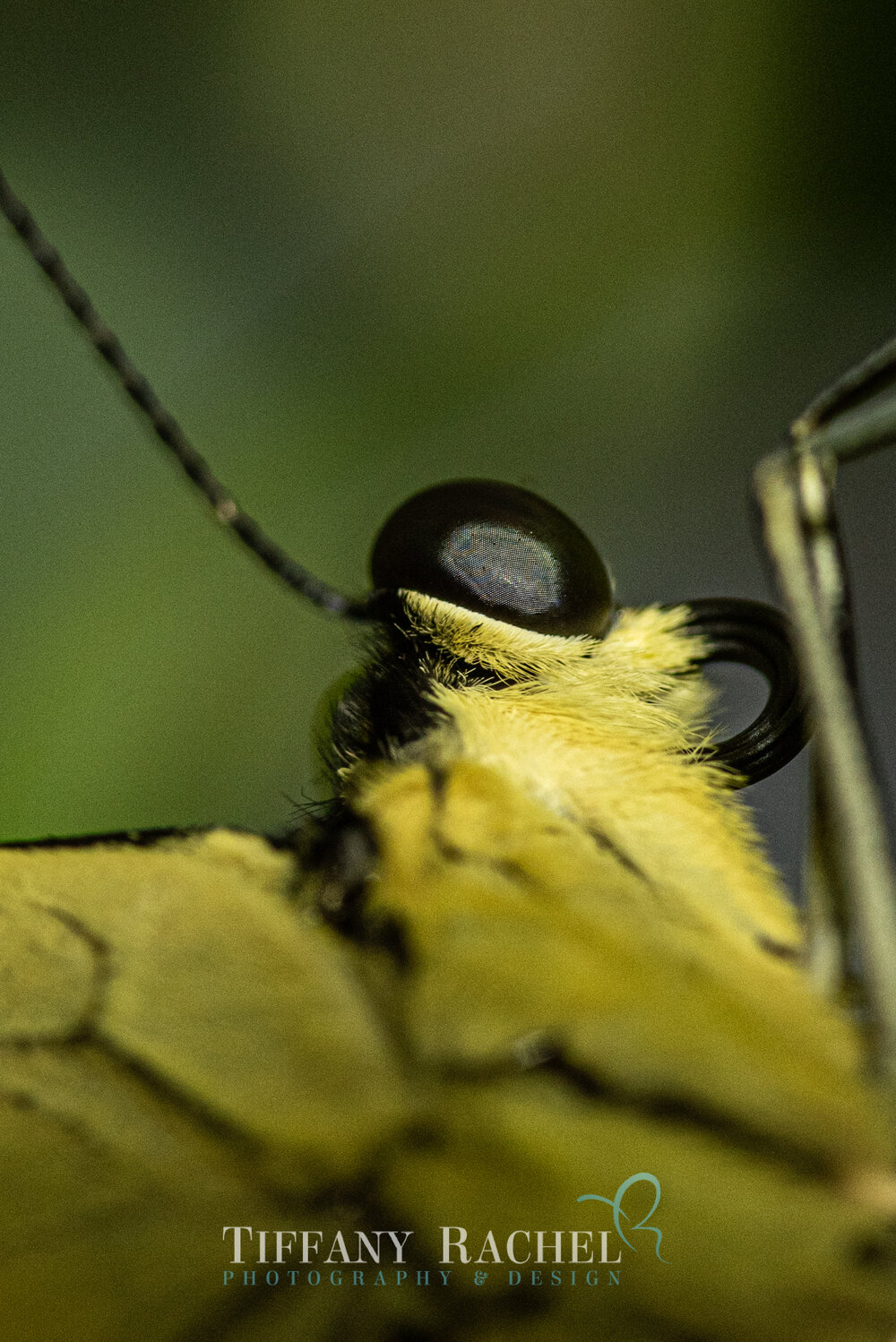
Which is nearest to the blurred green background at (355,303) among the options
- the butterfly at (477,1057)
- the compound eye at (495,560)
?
the compound eye at (495,560)

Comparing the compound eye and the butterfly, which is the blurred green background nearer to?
the compound eye

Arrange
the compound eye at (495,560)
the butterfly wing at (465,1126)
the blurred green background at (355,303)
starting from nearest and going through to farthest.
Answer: the butterfly wing at (465,1126), the compound eye at (495,560), the blurred green background at (355,303)

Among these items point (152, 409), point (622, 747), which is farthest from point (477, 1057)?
point (152, 409)

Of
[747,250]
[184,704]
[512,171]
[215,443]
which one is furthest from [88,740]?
[747,250]

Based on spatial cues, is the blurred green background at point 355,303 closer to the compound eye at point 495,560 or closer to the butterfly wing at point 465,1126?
the compound eye at point 495,560

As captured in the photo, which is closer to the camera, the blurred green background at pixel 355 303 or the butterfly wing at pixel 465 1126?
the butterfly wing at pixel 465 1126

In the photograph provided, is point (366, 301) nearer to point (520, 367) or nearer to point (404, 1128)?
point (520, 367)

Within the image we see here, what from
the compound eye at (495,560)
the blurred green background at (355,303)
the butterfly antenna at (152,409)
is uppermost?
the blurred green background at (355,303)
